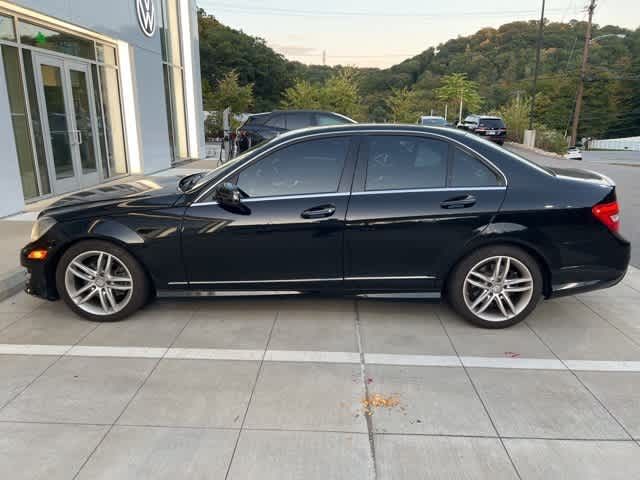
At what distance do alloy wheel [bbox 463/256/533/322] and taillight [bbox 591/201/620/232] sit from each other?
701mm

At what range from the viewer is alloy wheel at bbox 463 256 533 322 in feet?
12.7

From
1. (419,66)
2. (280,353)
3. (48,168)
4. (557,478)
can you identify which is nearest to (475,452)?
(557,478)

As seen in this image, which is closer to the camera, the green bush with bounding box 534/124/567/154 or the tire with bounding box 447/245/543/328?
the tire with bounding box 447/245/543/328

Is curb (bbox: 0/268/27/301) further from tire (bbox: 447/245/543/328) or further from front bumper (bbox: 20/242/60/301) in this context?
tire (bbox: 447/245/543/328)

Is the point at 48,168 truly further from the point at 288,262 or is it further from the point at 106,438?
the point at 106,438

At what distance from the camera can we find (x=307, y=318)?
4.17 m

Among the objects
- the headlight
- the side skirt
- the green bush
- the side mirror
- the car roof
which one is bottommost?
the green bush

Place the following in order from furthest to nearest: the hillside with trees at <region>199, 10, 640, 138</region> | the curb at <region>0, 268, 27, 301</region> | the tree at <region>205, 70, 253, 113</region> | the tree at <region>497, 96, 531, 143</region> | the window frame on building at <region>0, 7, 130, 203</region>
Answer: the hillside with trees at <region>199, 10, 640, 138</region> < the tree at <region>497, 96, 531, 143</region> < the tree at <region>205, 70, 253, 113</region> < the window frame on building at <region>0, 7, 130, 203</region> < the curb at <region>0, 268, 27, 301</region>

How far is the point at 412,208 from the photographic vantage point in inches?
148

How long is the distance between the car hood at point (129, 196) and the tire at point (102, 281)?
375mm

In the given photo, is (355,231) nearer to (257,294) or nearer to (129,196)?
(257,294)

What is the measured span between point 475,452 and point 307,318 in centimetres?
195

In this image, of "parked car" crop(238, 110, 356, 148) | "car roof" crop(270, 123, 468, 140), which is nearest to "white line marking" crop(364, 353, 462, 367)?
"car roof" crop(270, 123, 468, 140)

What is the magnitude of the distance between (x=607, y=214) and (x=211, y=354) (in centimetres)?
331
